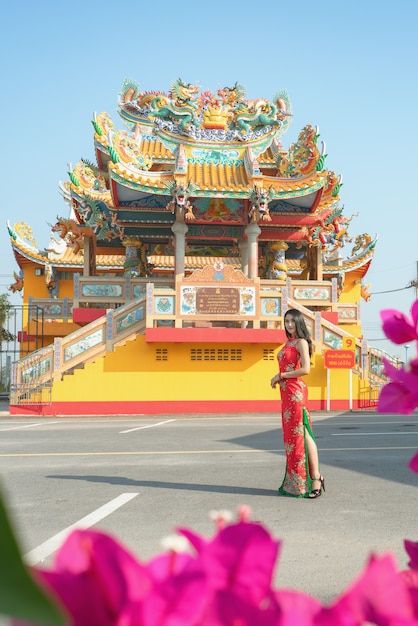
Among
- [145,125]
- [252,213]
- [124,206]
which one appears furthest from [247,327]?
[145,125]

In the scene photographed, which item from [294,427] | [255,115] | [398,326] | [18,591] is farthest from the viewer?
[255,115]

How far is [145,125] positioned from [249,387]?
1183 centimetres

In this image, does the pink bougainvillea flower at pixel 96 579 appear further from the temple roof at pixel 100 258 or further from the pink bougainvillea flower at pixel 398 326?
the temple roof at pixel 100 258

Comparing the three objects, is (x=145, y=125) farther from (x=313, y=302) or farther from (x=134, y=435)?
(x=134, y=435)

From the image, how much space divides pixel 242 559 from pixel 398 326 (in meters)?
0.45

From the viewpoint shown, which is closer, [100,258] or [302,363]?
[302,363]

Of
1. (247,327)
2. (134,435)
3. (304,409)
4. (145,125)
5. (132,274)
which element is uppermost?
(145,125)

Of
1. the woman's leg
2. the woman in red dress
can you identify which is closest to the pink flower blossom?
the woman in red dress

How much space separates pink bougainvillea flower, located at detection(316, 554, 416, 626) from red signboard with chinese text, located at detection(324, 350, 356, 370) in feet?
53.9

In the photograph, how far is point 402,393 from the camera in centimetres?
103

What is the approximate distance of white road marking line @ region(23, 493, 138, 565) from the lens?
384cm

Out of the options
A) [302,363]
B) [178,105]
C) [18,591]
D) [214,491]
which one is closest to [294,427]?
[302,363]

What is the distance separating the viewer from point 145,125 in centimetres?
2447

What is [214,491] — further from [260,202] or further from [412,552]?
[260,202]
